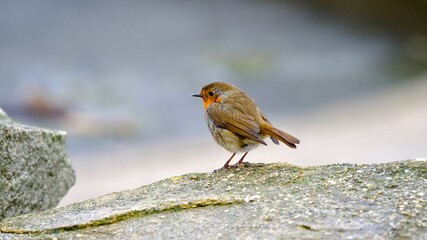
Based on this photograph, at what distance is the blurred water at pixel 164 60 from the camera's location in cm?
1584

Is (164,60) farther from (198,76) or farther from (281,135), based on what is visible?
(281,135)

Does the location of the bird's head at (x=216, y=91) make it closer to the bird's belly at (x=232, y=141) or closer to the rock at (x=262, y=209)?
the bird's belly at (x=232, y=141)

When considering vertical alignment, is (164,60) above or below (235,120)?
above

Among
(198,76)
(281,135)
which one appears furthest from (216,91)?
(198,76)

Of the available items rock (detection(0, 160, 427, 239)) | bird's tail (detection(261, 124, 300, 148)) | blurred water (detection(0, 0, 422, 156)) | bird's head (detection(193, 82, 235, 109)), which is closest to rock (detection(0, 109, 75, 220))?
rock (detection(0, 160, 427, 239))

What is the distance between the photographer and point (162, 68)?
59.8ft

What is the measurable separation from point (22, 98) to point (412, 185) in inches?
514

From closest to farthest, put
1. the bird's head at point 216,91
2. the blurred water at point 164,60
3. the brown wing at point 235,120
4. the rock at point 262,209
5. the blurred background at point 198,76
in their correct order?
the rock at point 262,209
the brown wing at point 235,120
the bird's head at point 216,91
the blurred background at point 198,76
the blurred water at point 164,60

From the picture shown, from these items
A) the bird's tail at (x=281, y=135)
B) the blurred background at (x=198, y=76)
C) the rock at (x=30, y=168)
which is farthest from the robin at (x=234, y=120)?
the blurred background at (x=198, y=76)

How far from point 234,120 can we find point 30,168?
1297 millimetres

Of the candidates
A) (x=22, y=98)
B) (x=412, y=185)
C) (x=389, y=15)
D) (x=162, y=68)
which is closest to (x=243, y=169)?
(x=412, y=185)

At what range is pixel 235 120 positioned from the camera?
5090 millimetres

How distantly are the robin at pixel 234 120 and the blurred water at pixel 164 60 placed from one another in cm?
921

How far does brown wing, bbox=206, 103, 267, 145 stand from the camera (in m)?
4.93
